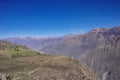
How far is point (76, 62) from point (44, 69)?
42.8 feet

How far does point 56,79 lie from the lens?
53.0 metres

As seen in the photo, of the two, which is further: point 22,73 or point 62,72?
point 62,72

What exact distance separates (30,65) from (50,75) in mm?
8793

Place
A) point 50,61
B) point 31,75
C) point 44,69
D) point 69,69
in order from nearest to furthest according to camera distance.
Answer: point 31,75, point 44,69, point 69,69, point 50,61

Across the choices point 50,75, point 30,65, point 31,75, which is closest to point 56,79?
point 50,75

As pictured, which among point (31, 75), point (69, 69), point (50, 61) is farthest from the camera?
point (50, 61)

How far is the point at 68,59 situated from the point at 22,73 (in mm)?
19515

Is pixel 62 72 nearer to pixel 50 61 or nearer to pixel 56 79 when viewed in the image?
pixel 56 79

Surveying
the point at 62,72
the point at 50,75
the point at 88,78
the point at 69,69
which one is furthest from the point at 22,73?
the point at 88,78

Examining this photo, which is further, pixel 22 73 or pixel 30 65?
pixel 30 65

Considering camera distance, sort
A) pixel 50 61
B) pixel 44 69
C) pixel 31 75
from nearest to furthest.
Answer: pixel 31 75 < pixel 44 69 < pixel 50 61

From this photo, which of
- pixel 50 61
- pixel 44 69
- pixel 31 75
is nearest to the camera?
pixel 31 75

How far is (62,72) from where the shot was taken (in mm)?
56750

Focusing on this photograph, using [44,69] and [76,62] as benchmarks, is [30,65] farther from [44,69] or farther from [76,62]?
[76,62]
